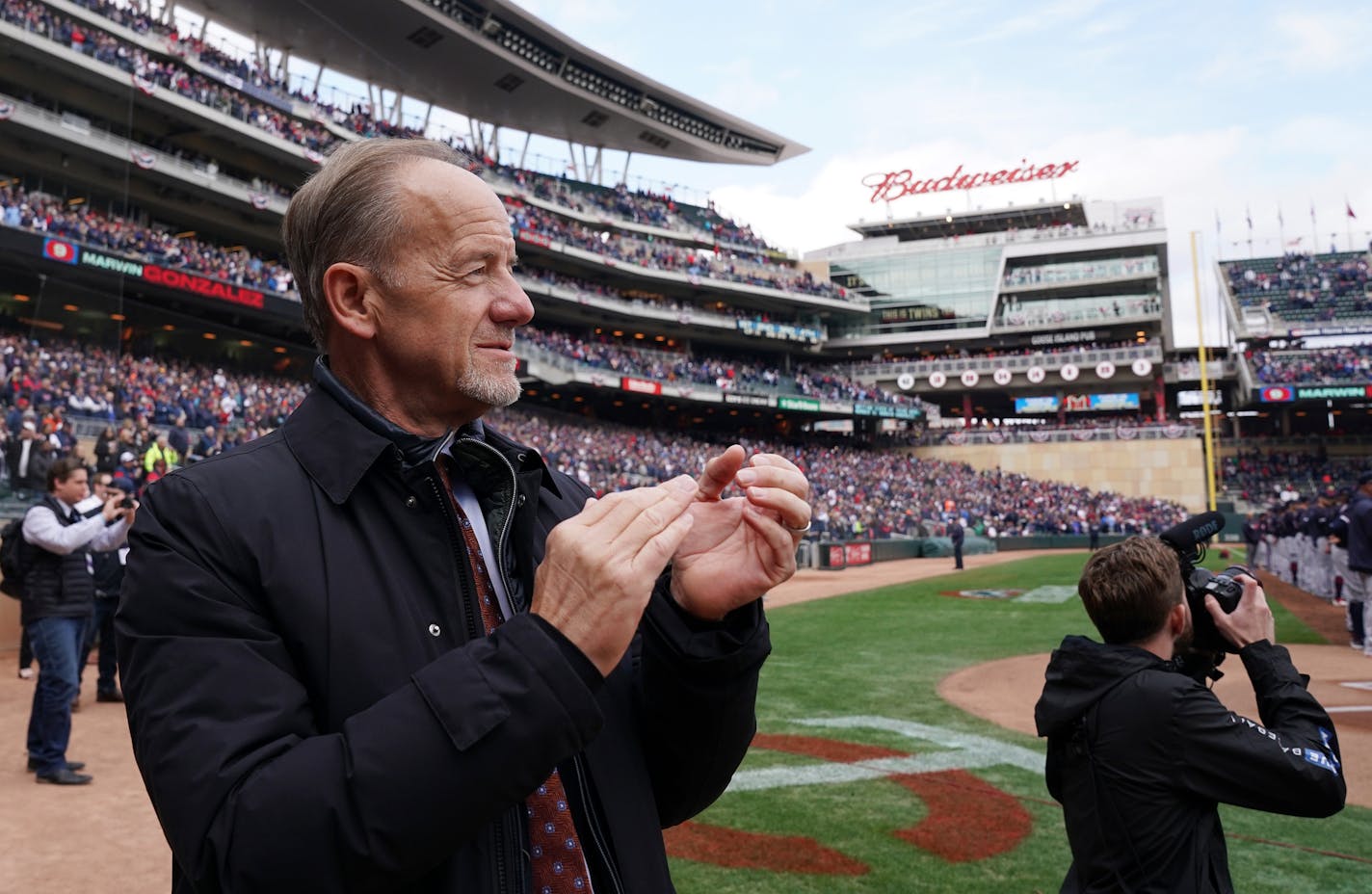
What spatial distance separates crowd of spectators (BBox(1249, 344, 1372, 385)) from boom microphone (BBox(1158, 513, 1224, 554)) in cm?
6074

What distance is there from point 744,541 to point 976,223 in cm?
8151

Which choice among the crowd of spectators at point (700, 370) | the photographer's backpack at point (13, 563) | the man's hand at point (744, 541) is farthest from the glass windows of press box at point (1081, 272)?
the man's hand at point (744, 541)

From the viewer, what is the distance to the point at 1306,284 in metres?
64.1

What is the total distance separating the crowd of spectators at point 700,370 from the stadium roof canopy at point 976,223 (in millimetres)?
19269

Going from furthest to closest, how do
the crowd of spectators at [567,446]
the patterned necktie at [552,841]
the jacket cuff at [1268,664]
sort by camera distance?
the crowd of spectators at [567,446]
the jacket cuff at [1268,664]
the patterned necktie at [552,841]

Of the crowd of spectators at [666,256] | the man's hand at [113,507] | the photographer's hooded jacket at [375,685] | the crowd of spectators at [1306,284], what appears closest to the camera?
the photographer's hooded jacket at [375,685]

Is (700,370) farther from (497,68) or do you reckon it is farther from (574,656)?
(574,656)

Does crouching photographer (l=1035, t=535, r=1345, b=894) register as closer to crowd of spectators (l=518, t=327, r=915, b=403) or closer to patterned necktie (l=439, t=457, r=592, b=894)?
patterned necktie (l=439, t=457, r=592, b=894)

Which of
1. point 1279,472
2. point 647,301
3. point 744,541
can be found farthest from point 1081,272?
point 744,541

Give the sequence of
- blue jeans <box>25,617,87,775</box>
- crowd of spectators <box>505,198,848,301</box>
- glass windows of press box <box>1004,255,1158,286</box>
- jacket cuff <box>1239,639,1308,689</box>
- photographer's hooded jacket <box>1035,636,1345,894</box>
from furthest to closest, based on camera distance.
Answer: glass windows of press box <box>1004,255,1158,286</box>, crowd of spectators <box>505,198,848,301</box>, blue jeans <box>25,617,87,775</box>, jacket cuff <box>1239,639,1308,689</box>, photographer's hooded jacket <box>1035,636,1345,894</box>

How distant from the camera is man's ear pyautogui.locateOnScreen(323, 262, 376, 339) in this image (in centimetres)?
184

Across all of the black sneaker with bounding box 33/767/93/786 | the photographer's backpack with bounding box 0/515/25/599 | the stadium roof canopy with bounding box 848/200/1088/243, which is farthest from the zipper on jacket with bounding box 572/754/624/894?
the stadium roof canopy with bounding box 848/200/1088/243

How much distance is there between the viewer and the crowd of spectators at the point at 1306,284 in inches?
2421

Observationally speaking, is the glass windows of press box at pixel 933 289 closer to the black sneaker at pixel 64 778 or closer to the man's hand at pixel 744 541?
the black sneaker at pixel 64 778
